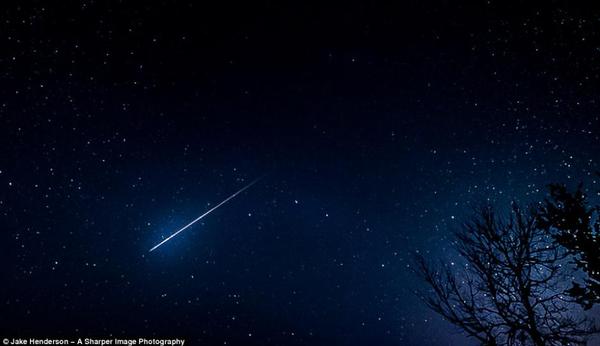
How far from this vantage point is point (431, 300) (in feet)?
22.1

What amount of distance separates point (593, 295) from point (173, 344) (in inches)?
801

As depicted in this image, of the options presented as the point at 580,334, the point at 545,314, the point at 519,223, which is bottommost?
the point at 580,334

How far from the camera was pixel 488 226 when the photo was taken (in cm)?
674

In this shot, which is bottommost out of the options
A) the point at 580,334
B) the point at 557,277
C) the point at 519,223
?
the point at 580,334

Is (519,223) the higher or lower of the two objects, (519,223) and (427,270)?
the higher

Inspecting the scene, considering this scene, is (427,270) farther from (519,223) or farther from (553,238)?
(553,238)

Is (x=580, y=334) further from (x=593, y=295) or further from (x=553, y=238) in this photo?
(x=553, y=238)

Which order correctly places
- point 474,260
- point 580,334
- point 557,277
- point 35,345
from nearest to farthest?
1. point 580,334
2. point 557,277
3. point 474,260
4. point 35,345

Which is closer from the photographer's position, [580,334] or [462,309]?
[580,334]

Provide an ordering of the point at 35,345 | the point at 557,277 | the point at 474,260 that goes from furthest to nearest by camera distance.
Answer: the point at 35,345
the point at 474,260
the point at 557,277

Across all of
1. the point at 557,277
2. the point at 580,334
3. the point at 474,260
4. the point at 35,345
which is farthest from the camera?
the point at 35,345

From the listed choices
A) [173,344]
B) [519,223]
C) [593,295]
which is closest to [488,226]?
[519,223]

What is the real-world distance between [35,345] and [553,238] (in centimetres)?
2554

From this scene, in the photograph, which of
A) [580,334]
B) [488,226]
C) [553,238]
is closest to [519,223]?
[488,226]
